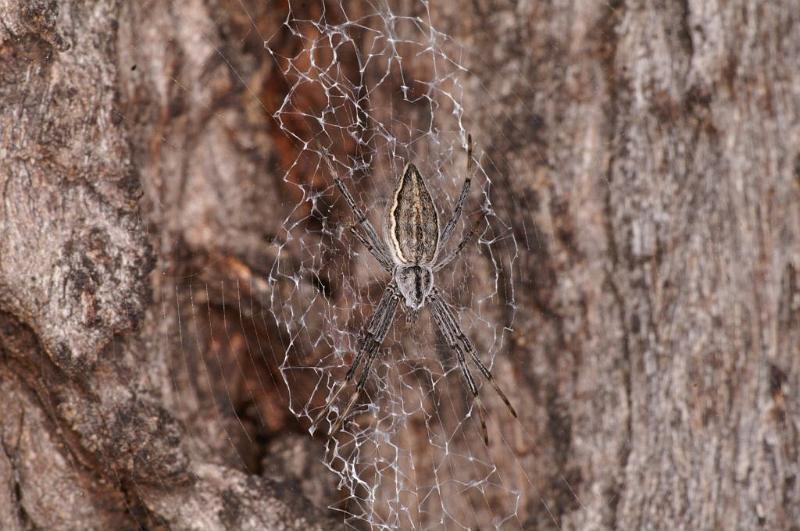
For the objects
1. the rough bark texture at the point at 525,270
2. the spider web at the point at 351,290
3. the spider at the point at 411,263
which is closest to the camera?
the rough bark texture at the point at 525,270

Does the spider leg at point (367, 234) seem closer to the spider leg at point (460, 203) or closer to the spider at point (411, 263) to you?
the spider at point (411, 263)

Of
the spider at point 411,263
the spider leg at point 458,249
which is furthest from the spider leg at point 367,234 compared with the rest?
the spider leg at point 458,249

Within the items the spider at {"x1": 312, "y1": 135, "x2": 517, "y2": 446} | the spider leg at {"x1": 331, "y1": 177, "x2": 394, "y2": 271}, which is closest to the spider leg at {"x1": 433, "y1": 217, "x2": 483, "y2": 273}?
the spider at {"x1": 312, "y1": 135, "x2": 517, "y2": 446}

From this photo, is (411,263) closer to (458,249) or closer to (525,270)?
(458,249)

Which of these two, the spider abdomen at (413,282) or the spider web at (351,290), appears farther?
the spider abdomen at (413,282)

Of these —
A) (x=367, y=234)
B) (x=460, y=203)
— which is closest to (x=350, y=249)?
(x=367, y=234)

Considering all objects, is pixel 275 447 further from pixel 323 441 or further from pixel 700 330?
pixel 700 330

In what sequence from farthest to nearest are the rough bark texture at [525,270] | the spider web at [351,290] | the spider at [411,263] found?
1. the spider at [411,263]
2. the spider web at [351,290]
3. the rough bark texture at [525,270]
